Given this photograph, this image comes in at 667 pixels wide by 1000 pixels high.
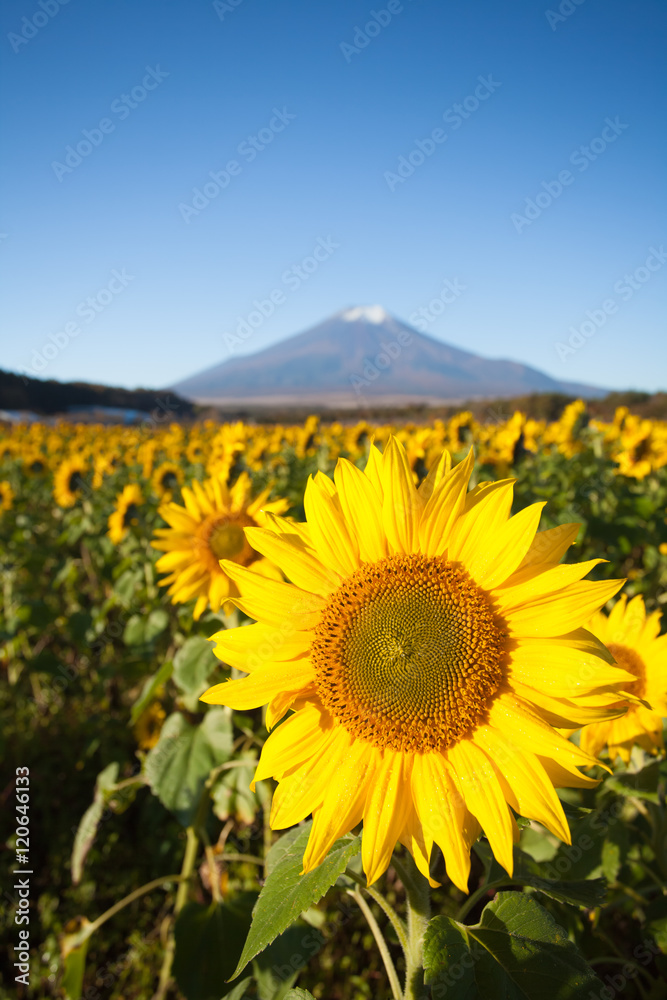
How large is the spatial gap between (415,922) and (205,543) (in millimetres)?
1920

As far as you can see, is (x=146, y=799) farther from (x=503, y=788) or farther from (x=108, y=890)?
(x=503, y=788)

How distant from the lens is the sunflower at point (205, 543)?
9.22ft

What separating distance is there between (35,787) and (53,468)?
8.98 meters

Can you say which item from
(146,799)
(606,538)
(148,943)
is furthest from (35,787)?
(606,538)

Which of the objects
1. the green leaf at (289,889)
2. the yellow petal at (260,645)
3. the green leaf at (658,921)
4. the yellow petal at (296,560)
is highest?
the yellow petal at (296,560)

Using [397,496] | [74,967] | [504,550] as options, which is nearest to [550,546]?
[504,550]

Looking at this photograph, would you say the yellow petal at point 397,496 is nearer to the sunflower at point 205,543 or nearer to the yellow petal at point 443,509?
the yellow petal at point 443,509

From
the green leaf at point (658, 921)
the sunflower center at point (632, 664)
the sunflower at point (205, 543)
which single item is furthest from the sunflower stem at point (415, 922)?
the sunflower at point (205, 543)

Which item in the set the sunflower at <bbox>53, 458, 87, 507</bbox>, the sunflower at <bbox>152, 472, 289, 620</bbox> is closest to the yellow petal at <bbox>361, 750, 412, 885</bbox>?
the sunflower at <bbox>152, 472, 289, 620</bbox>

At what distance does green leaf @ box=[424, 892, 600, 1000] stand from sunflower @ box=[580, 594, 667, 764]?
2.92ft

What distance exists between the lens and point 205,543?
2.89 meters

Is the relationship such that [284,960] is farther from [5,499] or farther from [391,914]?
[5,499]

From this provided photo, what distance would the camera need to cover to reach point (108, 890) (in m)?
3.47

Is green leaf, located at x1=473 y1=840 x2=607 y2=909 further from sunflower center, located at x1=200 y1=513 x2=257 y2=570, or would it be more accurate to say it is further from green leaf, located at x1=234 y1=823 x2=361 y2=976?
sunflower center, located at x1=200 y1=513 x2=257 y2=570
